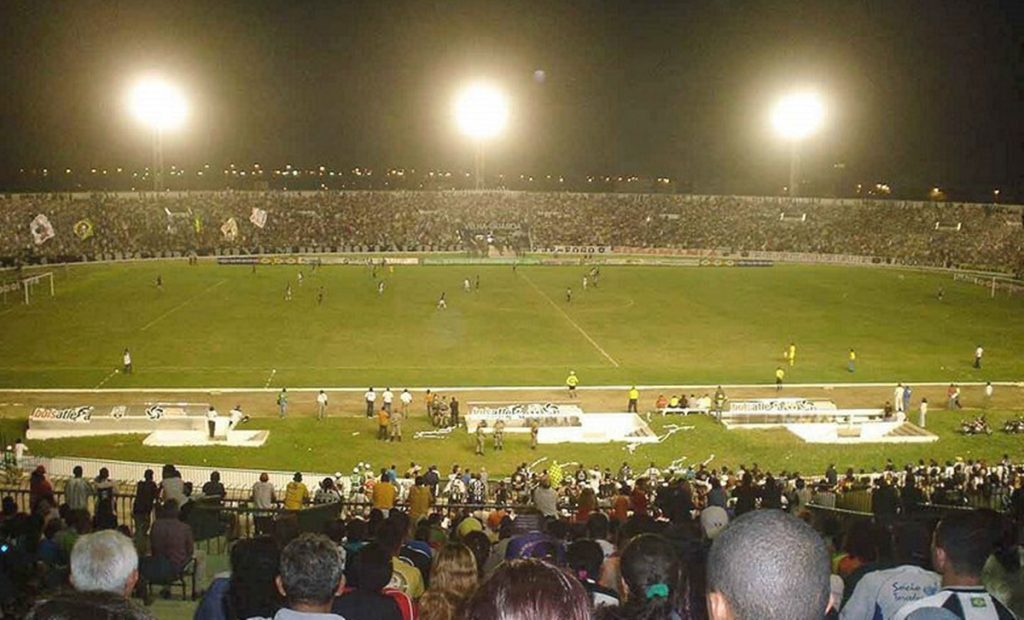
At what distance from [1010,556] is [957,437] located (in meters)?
29.3

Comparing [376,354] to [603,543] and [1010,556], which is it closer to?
[603,543]

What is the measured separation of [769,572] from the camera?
3160mm

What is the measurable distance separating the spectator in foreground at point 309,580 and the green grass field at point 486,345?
76.8 feet

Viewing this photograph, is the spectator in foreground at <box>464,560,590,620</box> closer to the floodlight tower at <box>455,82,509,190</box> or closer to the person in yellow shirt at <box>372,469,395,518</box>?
the person in yellow shirt at <box>372,469,395,518</box>

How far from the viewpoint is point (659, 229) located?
110 metres

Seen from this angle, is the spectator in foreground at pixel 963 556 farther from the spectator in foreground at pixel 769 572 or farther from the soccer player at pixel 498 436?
the soccer player at pixel 498 436

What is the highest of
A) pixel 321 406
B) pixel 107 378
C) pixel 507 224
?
pixel 507 224

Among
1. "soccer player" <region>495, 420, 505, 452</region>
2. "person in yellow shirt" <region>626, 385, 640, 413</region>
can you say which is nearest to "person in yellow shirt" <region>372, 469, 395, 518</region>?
"soccer player" <region>495, 420, 505, 452</region>

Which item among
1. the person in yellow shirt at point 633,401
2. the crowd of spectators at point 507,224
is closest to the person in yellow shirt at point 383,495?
the person in yellow shirt at point 633,401

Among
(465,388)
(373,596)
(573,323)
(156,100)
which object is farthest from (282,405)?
(156,100)

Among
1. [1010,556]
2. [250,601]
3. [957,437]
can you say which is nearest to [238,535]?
[250,601]

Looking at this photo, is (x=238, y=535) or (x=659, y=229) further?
(x=659, y=229)

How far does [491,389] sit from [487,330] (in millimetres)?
12667

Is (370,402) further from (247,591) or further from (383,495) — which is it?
(247,591)
